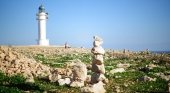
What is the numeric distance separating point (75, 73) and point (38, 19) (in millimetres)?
73826

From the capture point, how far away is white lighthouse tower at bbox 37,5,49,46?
9506 cm

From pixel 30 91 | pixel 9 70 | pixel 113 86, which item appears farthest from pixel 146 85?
pixel 9 70

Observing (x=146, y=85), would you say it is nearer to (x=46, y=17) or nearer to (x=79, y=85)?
(x=79, y=85)

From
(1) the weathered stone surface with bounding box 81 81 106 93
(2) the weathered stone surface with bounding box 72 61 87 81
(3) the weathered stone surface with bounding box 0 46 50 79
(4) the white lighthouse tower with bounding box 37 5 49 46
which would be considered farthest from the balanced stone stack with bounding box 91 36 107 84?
(4) the white lighthouse tower with bounding box 37 5 49 46

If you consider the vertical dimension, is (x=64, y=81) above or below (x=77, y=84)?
above

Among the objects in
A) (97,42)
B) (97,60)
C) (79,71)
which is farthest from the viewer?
(79,71)

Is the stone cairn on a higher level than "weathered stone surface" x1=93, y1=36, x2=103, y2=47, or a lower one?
lower

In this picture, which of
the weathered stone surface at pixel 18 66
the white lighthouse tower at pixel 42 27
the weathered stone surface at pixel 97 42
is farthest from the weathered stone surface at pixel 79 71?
the white lighthouse tower at pixel 42 27

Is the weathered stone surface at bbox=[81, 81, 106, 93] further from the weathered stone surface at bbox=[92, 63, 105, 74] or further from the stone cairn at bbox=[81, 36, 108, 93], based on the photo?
the weathered stone surface at bbox=[92, 63, 105, 74]

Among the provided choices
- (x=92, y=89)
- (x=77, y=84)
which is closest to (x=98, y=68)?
(x=77, y=84)

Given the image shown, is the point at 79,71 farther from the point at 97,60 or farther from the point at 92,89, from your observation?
the point at 92,89

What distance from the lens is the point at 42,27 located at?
97250 mm

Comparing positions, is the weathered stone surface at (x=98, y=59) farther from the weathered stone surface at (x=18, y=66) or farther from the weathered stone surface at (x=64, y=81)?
the weathered stone surface at (x=18, y=66)

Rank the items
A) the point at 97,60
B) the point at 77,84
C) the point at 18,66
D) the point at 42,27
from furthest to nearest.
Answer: the point at 42,27
the point at 18,66
the point at 77,84
the point at 97,60
